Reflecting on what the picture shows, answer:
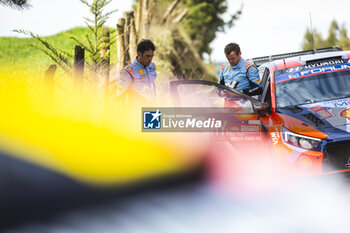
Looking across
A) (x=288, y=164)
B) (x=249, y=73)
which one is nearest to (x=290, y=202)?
(x=288, y=164)

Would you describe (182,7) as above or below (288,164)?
above

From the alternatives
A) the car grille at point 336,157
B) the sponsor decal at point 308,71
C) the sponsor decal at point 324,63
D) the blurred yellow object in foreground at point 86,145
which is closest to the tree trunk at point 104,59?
the sponsor decal at point 308,71

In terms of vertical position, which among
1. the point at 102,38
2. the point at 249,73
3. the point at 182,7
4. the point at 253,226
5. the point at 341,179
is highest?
the point at 182,7

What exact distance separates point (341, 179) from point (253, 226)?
3.13 ft

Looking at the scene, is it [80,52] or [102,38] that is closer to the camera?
[80,52]

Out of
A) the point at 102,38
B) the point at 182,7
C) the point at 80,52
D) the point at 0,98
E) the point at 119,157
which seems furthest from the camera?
the point at 182,7

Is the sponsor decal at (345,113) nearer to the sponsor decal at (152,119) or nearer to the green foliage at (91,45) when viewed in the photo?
the sponsor decal at (152,119)

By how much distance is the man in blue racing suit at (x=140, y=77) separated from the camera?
4.10 metres

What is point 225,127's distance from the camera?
10.6ft

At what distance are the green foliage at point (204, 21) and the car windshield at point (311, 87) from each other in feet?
78.5

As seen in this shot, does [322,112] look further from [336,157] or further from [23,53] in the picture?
[23,53]

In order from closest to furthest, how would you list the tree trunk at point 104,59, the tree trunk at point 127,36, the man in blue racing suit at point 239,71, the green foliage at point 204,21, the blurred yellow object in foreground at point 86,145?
the blurred yellow object in foreground at point 86,145, the man in blue racing suit at point 239,71, the tree trunk at point 104,59, the tree trunk at point 127,36, the green foliage at point 204,21

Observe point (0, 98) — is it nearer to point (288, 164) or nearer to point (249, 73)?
point (288, 164)

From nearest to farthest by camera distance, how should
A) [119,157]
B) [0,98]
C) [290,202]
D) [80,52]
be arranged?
[119,157] < [0,98] < [290,202] < [80,52]
